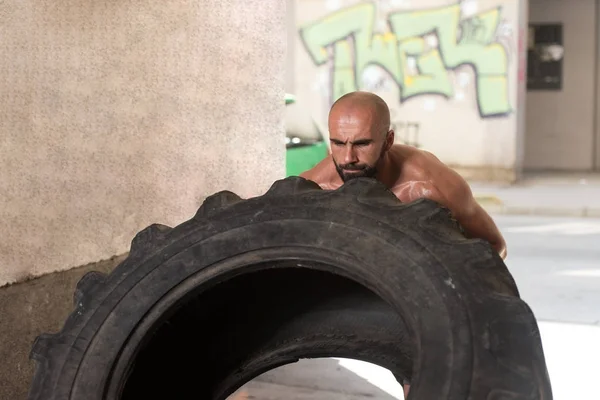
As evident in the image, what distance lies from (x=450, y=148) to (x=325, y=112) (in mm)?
2209

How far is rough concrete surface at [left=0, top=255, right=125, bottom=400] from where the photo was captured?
113 inches

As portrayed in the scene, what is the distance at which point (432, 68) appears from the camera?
47.4 feet

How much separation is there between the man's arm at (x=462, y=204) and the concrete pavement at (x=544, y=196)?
29.5 ft

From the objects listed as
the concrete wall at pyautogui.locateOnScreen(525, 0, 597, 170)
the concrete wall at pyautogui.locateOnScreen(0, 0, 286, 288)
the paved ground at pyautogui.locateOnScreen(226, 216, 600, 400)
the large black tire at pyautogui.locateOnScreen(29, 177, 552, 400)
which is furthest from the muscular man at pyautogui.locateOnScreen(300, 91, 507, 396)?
the concrete wall at pyautogui.locateOnScreen(525, 0, 597, 170)

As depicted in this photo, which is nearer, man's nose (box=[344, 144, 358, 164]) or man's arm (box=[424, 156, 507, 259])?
man's nose (box=[344, 144, 358, 164])

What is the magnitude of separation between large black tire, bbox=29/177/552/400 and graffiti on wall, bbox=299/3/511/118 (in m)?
12.3

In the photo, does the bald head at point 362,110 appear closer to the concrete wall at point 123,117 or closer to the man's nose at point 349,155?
the man's nose at point 349,155

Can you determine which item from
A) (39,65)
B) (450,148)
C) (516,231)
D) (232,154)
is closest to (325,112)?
(450,148)

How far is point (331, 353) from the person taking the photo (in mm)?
2705

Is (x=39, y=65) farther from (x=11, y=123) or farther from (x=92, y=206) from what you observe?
(x=92, y=206)

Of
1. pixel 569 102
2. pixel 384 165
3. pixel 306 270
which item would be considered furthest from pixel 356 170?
pixel 569 102

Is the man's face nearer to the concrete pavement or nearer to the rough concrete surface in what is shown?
the rough concrete surface

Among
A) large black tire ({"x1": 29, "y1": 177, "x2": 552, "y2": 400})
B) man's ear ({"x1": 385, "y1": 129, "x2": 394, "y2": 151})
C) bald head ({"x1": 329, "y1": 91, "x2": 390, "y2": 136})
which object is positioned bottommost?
large black tire ({"x1": 29, "y1": 177, "x2": 552, "y2": 400})

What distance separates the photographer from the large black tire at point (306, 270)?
1.76m
